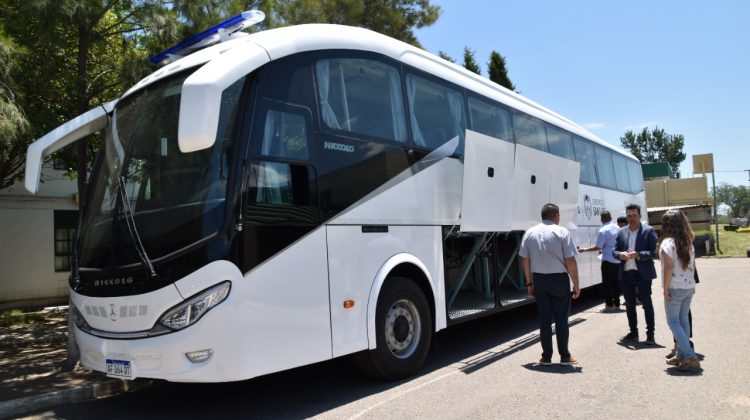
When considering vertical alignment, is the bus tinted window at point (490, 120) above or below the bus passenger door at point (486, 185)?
above

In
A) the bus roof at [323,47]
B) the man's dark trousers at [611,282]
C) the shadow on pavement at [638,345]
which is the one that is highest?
the bus roof at [323,47]

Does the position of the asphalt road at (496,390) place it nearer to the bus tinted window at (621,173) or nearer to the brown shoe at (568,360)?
the brown shoe at (568,360)

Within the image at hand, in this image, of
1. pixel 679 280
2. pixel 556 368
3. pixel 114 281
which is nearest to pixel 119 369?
pixel 114 281

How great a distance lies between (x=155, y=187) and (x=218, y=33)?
80.1 inches

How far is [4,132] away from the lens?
6527 millimetres

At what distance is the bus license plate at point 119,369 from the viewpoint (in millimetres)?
4816

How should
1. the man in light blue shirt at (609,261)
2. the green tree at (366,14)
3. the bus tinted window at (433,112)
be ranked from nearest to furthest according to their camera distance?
the bus tinted window at (433,112) < the man in light blue shirt at (609,261) < the green tree at (366,14)

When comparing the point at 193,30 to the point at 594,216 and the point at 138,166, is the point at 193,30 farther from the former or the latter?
the point at 594,216

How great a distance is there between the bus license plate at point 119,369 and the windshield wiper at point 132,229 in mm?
814

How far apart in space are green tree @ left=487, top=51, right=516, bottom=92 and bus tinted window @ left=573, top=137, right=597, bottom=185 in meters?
11.0

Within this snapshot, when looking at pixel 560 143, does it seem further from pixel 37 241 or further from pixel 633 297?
pixel 37 241

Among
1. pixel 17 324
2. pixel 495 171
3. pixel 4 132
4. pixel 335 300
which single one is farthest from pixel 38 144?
pixel 17 324

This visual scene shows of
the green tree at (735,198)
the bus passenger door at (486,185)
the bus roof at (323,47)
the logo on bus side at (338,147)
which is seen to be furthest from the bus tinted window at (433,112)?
the green tree at (735,198)

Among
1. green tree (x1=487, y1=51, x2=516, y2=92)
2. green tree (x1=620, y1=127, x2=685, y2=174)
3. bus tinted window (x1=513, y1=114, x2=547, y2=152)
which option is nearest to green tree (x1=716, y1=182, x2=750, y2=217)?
green tree (x1=620, y1=127, x2=685, y2=174)
